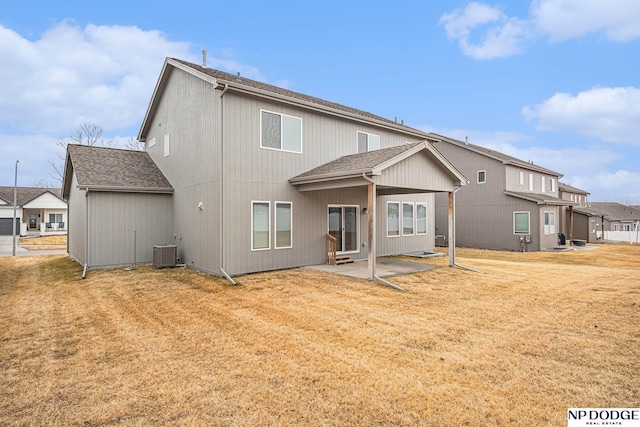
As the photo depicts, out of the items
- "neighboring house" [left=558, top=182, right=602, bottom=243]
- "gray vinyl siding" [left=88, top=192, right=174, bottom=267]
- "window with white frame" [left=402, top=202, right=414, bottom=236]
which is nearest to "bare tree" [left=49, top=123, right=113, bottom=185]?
"gray vinyl siding" [left=88, top=192, right=174, bottom=267]

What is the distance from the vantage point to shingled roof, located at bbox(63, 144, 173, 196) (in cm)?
1208

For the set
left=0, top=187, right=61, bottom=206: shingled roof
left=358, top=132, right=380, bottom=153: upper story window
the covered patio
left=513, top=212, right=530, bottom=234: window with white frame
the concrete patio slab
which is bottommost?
the concrete patio slab

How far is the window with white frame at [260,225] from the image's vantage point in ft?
34.3

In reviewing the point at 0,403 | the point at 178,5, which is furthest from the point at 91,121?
the point at 0,403

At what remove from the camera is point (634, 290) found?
8664 mm

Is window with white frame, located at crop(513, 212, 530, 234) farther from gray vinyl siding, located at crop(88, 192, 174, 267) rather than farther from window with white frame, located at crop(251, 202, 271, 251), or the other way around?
gray vinyl siding, located at crop(88, 192, 174, 267)

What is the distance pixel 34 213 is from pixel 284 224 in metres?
38.4

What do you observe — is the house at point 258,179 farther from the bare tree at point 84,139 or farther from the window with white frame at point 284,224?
the bare tree at point 84,139

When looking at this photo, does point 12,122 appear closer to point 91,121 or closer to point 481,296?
point 91,121

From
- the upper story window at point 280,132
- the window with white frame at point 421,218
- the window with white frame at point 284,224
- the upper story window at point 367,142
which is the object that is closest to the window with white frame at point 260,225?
the window with white frame at point 284,224

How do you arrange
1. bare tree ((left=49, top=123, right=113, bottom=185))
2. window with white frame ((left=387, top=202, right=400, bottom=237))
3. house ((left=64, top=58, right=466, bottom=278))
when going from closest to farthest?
house ((left=64, top=58, right=466, bottom=278)) < window with white frame ((left=387, top=202, right=400, bottom=237)) < bare tree ((left=49, top=123, right=113, bottom=185))

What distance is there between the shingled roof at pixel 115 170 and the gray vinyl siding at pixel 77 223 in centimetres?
88

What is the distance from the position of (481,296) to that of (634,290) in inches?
165

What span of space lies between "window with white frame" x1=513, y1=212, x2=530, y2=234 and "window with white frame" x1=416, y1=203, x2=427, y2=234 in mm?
7630
